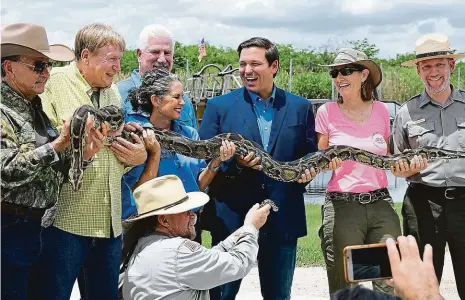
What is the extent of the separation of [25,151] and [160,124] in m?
1.57

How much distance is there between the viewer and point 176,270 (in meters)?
4.23

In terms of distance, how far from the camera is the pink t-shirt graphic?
19.4ft

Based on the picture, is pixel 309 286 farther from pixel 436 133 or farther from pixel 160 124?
pixel 160 124

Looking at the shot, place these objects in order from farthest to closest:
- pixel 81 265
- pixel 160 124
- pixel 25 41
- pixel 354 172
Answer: pixel 354 172, pixel 160 124, pixel 81 265, pixel 25 41

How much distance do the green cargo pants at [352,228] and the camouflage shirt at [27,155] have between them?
252 centimetres

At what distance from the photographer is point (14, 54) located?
4.32 m

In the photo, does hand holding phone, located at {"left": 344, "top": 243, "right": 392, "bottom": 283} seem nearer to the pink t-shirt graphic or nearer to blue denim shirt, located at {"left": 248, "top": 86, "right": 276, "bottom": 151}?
the pink t-shirt graphic

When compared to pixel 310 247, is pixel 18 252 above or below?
above

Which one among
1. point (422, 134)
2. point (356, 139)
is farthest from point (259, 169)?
point (422, 134)

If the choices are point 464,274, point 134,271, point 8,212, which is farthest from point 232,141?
point 464,274

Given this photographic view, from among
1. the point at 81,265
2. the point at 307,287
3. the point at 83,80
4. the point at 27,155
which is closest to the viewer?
the point at 27,155

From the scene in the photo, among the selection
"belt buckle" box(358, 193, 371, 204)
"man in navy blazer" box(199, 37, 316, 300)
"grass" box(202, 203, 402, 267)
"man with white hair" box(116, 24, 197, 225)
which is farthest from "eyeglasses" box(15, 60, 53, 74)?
"grass" box(202, 203, 402, 267)

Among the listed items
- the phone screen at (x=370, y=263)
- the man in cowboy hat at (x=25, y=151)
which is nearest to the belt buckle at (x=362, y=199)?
the phone screen at (x=370, y=263)

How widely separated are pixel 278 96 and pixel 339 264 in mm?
1641
